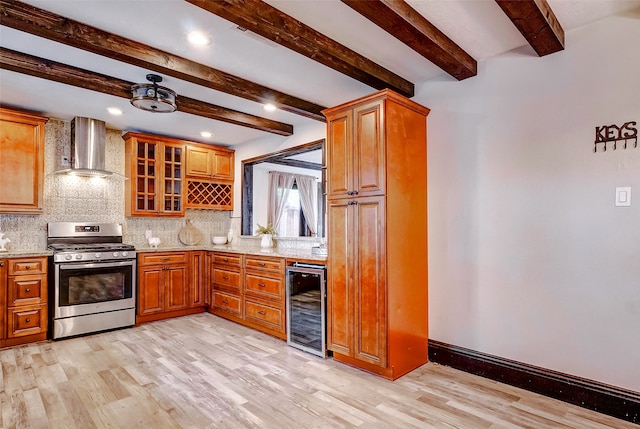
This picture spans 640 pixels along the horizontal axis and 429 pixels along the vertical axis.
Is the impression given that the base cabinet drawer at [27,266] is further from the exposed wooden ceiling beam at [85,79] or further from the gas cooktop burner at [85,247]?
the exposed wooden ceiling beam at [85,79]

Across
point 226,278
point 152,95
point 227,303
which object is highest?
point 152,95

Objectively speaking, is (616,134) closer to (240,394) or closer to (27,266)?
(240,394)

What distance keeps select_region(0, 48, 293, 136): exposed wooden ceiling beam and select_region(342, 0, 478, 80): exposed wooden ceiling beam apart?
227 cm

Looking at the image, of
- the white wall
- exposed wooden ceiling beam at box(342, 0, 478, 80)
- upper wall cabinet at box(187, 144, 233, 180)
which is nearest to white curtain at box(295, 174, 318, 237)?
upper wall cabinet at box(187, 144, 233, 180)

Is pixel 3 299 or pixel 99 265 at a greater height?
pixel 99 265

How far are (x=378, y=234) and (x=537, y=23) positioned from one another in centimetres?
171

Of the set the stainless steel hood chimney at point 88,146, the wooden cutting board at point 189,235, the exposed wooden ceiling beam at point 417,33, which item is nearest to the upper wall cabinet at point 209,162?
the wooden cutting board at point 189,235

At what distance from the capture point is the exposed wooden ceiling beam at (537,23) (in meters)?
1.98

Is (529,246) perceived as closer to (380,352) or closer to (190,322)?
(380,352)

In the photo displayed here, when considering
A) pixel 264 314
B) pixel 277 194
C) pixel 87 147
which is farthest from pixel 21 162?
pixel 277 194

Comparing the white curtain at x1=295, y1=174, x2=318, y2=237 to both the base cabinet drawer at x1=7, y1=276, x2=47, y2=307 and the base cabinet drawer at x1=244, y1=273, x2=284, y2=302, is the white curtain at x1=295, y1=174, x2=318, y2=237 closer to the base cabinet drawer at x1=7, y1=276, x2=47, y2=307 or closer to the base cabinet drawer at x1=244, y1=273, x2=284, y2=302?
the base cabinet drawer at x1=244, y1=273, x2=284, y2=302

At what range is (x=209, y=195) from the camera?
5.33 metres

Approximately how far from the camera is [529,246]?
8.48 ft

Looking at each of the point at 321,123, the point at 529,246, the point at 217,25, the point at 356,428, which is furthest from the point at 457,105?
the point at 356,428
